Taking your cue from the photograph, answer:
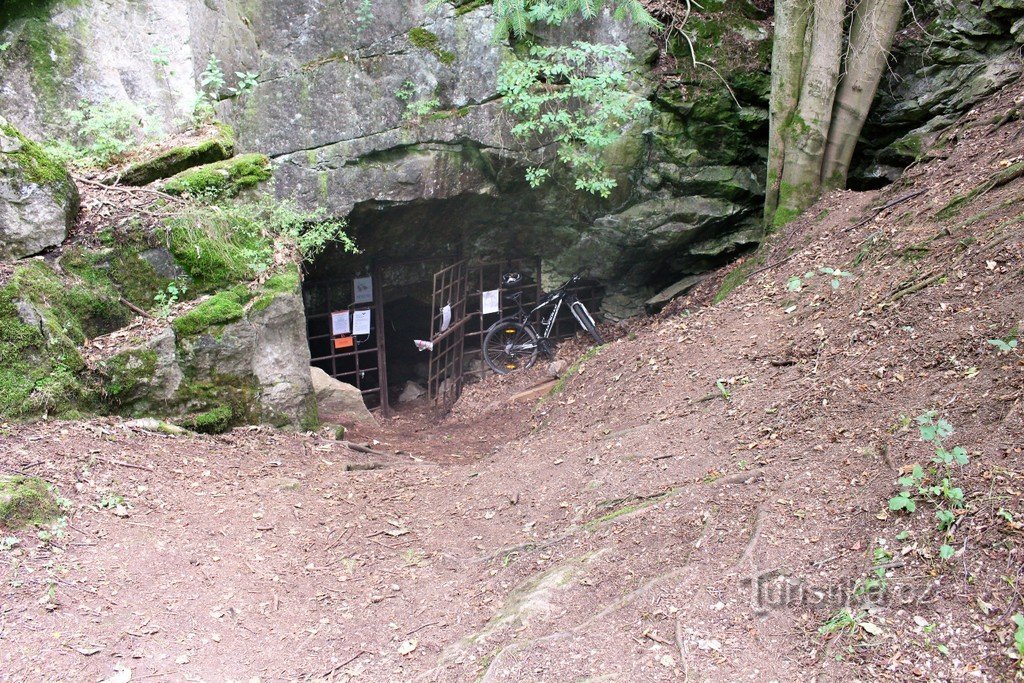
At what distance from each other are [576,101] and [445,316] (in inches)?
128

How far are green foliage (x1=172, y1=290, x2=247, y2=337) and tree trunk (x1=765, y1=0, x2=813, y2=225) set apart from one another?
526 cm

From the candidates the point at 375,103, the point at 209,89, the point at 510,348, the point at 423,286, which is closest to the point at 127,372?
the point at 209,89

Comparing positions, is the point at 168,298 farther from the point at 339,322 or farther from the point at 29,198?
the point at 339,322

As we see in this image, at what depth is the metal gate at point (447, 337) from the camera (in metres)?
9.47

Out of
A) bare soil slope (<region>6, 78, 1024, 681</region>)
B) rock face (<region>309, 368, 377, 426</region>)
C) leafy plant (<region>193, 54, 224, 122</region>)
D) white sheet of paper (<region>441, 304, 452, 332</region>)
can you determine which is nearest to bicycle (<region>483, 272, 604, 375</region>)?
white sheet of paper (<region>441, 304, 452, 332</region>)

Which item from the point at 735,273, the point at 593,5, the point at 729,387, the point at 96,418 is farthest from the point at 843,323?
the point at 96,418

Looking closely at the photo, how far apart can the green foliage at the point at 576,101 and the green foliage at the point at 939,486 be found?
5010mm

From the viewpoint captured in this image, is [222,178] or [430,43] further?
[430,43]

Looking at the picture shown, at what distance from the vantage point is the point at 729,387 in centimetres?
502

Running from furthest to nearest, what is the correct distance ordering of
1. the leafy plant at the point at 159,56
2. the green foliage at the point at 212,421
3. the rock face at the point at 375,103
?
the leafy plant at the point at 159,56
the rock face at the point at 375,103
the green foliage at the point at 212,421

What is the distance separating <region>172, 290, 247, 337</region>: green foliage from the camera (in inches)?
211

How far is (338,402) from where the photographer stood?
7.83 m

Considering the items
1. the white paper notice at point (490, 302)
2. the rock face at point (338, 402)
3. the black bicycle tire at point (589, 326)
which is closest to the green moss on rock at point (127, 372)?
the rock face at point (338, 402)

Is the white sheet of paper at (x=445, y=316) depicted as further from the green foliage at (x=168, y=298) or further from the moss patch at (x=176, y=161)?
the green foliage at (x=168, y=298)
